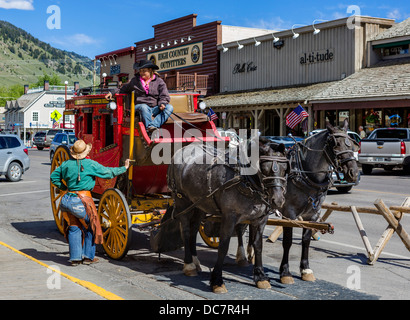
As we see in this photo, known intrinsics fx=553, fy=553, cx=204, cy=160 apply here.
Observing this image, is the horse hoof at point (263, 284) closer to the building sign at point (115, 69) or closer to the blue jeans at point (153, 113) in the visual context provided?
the blue jeans at point (153, 113)

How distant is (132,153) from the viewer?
28.8 ft

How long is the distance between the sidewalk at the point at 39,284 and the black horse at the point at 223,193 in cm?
149

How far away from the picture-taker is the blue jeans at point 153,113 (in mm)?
8820

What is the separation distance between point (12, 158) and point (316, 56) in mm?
20895

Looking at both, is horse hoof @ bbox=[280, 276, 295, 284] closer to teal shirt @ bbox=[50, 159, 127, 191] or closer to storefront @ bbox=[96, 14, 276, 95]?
teal shirt @ bbox=[50, 159, 127, 191]

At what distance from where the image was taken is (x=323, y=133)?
7477 millimetres

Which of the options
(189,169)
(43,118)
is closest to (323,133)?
(189,169)

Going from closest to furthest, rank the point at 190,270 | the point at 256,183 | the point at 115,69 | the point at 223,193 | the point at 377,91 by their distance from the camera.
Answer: the point at 256,183
the point at 223,193
the point at 190,270
the point at 377,91
the point at 115,69

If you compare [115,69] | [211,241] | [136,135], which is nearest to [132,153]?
[136,135]

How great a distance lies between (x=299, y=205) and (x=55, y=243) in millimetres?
4705

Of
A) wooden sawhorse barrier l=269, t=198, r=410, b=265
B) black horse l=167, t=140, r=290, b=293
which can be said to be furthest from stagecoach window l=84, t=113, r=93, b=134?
wooden sawhorse barrier l=269, t=198, r=410, b=265

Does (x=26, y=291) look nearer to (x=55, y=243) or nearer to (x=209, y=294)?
(x=209, y=294)

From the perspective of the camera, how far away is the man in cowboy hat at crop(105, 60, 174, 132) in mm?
8867

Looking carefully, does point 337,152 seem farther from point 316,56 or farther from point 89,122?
point 316,56
